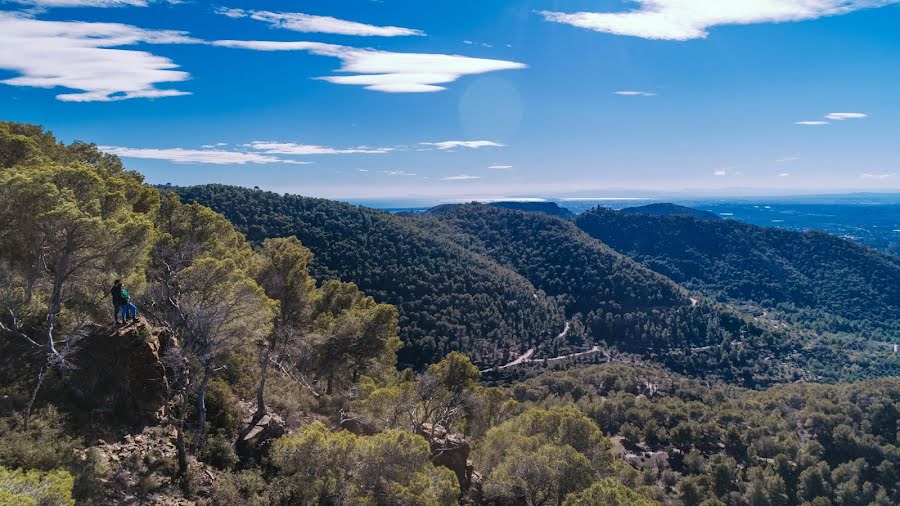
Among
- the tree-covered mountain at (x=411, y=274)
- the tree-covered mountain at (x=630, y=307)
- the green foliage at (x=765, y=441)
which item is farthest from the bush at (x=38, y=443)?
the tree-covered mountain at (x=630, y=307)

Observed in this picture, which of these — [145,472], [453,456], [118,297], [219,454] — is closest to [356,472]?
[219,454]

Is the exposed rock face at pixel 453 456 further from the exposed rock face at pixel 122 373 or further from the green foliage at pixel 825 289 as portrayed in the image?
the green foliage at pixel 825 289

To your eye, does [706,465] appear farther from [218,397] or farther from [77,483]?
[77,483]

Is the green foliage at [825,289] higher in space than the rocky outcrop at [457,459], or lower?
lower

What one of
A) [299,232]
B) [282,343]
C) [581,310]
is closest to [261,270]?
[282,343]

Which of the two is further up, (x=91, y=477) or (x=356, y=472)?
(x=91, y=477)

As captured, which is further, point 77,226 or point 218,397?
point 218,397

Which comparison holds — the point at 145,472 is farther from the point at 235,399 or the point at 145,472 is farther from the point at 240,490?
the point at 235,399
